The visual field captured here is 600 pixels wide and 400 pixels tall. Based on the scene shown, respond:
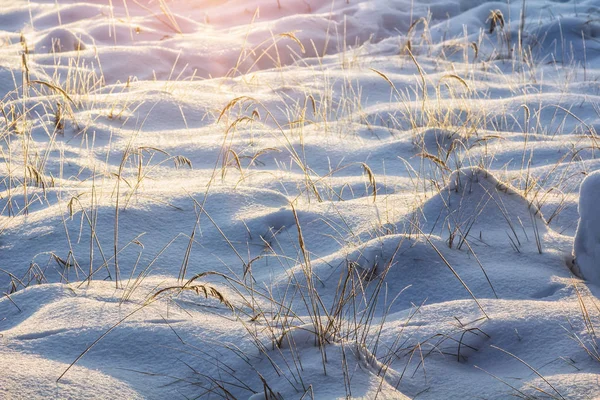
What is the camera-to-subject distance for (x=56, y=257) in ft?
5.71

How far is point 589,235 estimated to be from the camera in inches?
63.6

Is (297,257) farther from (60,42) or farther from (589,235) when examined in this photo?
(60,42)

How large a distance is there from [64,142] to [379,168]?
144cm

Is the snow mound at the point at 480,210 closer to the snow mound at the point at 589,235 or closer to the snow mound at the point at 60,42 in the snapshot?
the snow mound at the point at 589,235

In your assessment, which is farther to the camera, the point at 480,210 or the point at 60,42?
the point at 60,42

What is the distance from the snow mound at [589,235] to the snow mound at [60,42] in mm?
4549

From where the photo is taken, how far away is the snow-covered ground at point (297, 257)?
1208 millimetres

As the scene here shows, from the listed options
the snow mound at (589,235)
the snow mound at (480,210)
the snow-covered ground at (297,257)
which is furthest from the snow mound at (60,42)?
the snow mound at (589,235)

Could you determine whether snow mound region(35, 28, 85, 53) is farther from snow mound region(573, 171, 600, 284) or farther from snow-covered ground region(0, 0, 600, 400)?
snow mound region(573, 171, 600, 284)

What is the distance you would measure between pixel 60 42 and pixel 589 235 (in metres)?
4.79

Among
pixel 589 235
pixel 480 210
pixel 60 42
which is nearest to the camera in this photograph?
pixel 589 235

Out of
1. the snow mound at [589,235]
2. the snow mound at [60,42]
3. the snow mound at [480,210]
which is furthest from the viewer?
the snow mound at [60,42]

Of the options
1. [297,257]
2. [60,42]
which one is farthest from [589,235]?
[60,42]

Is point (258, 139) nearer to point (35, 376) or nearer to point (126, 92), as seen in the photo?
point (126, 92)
